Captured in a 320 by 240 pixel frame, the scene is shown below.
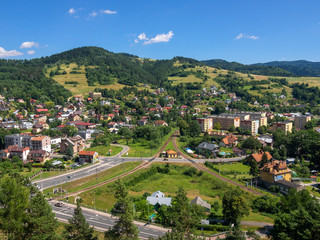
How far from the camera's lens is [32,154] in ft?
172

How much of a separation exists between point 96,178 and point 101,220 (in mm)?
16138

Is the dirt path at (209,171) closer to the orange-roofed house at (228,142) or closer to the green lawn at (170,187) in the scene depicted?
the green lawn at (170,187)

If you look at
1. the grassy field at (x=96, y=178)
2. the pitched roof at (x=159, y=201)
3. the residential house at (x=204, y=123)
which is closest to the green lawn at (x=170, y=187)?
the grassy field at (x=96, y=178)

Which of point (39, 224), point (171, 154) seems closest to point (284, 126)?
point (171, 154)

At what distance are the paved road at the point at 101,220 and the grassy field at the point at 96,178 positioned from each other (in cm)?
728

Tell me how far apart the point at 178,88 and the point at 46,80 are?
6704 cm

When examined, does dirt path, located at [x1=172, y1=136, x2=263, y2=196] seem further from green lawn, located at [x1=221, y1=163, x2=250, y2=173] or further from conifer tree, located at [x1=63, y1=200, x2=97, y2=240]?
conifer tree, located at [x1=63, y1=200, x2=97, y2=240]

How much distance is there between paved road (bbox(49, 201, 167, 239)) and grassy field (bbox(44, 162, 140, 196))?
7284 mm

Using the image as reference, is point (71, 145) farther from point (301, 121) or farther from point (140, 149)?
point (301, 121)

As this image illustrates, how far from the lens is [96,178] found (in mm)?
43875

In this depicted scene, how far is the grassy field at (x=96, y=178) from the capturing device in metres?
39.2

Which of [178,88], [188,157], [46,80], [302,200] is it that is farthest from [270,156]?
[46,80]

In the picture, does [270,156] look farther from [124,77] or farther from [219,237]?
[124,77]

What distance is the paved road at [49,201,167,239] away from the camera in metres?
25.9
